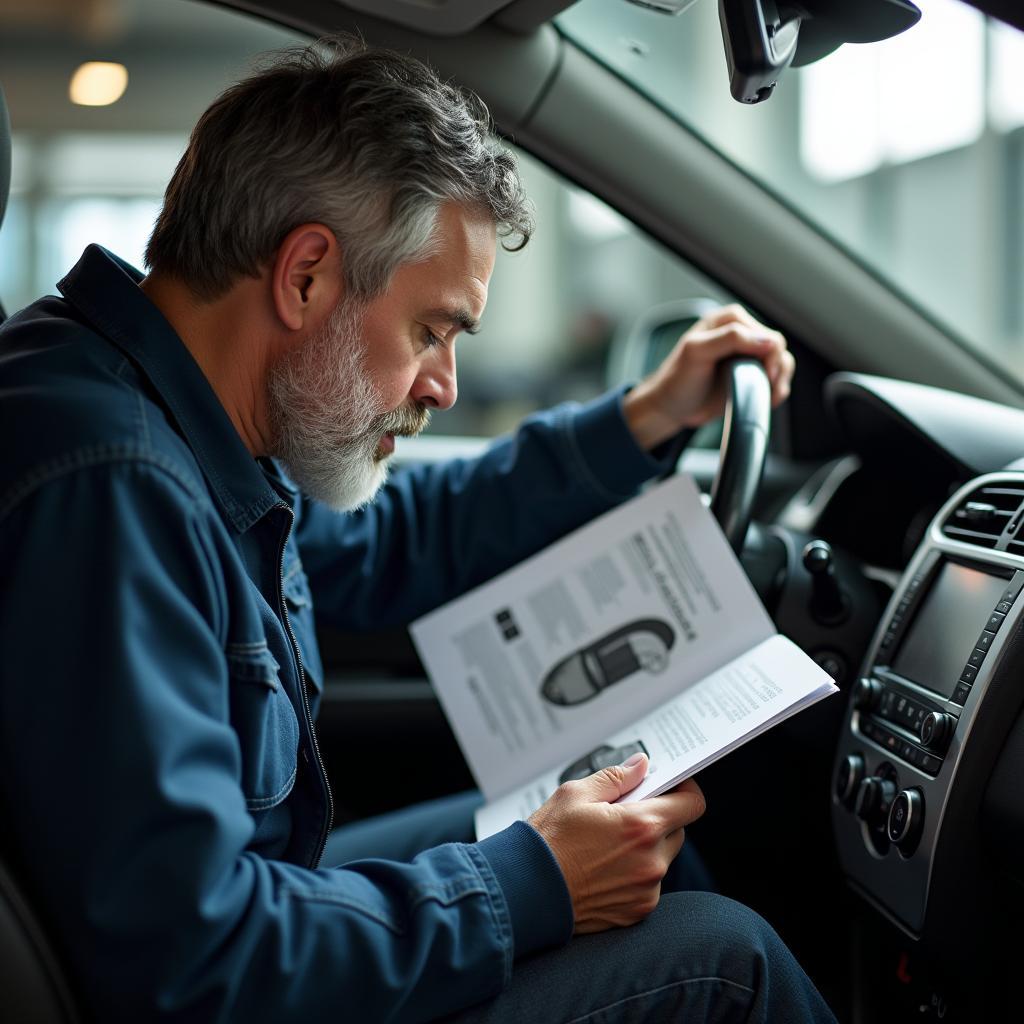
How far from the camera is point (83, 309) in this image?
0.93 metres

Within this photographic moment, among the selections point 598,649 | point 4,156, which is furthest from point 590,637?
point 4,156

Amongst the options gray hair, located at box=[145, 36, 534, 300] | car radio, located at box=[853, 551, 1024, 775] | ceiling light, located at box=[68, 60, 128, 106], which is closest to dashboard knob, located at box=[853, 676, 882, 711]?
car radio, located at box=[853, 551, 1024, 775]

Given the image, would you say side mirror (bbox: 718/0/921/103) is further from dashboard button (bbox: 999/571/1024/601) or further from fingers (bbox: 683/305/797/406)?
dashboard button (bbox: 999/571/1024/601)

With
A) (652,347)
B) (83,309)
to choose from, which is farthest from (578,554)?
(652,347)

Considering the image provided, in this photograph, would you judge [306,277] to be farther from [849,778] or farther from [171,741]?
[849,778]

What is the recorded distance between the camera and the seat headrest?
3.68 ft

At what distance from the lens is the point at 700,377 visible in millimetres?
1391

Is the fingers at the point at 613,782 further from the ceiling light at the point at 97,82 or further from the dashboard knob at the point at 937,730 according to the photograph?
the ceiling light at the point at 97,82

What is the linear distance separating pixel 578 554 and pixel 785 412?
2.17 feet

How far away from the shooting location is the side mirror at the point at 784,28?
0.96m

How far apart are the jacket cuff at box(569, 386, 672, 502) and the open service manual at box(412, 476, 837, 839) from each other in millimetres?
117

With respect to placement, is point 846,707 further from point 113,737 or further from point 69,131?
point 69,131

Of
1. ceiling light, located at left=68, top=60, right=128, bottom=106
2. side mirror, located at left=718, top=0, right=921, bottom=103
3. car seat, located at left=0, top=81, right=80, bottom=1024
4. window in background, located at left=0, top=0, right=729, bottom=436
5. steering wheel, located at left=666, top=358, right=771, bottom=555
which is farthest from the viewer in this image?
ceiling light, located at left=68, top=60, right=128, bottom=106

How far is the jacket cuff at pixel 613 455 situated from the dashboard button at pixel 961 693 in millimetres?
518
